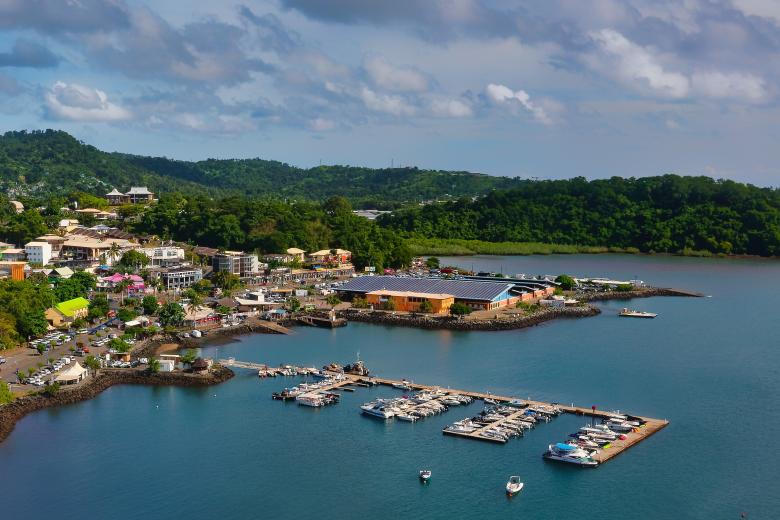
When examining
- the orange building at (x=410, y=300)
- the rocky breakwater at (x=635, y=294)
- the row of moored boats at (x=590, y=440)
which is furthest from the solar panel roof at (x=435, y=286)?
the row of moored boats at (x=590, y=440)

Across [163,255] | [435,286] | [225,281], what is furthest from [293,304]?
[163,255]

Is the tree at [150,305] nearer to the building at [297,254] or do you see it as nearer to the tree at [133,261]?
the tree at [133,261]

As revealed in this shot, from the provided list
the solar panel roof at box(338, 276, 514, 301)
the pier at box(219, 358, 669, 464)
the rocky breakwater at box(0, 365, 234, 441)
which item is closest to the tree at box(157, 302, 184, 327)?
the pier at box(219, 358, 669, 464)

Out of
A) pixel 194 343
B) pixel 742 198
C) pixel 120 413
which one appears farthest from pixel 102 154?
pixel 120 413

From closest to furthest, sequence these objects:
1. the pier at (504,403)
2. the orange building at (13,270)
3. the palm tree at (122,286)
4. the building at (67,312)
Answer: the pier at (504,403)
the building at (67,312)
the orange building at (13,270)
the palm tree at (122,286)

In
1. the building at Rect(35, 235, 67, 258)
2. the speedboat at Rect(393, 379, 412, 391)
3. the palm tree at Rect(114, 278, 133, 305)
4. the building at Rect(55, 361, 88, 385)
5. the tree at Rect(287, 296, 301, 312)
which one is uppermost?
the building at Rect(35, 235, 67, 258)

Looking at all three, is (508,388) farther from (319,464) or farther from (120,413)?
(120,413)

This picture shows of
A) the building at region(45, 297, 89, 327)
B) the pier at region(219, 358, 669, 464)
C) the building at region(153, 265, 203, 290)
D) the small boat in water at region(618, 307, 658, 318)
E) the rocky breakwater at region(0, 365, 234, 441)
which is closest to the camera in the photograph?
the pier at region(219, 358, 669, 464)

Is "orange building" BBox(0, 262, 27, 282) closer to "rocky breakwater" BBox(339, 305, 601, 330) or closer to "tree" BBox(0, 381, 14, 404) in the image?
"rocky breakwater" BBox(339, 305, 601, 330)
